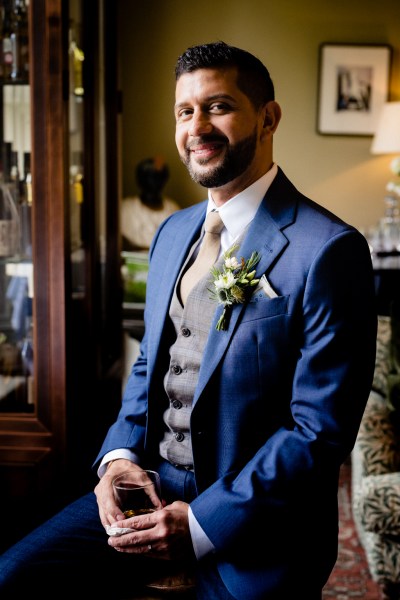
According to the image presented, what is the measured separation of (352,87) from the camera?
5.39m

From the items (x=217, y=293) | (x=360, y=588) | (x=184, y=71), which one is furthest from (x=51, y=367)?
(x=360, y=588)

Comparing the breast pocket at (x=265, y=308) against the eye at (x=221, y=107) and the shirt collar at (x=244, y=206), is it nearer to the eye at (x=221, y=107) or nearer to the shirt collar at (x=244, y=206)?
the shirt collar at (x=244, y=206)

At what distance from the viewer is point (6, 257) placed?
2166mm

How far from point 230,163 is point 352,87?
4.30 metres

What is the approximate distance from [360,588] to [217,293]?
5.20 feet

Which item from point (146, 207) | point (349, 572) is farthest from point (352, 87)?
point (349, 572)

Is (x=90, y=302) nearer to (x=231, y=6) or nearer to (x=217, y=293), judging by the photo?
(x=217, y=293)

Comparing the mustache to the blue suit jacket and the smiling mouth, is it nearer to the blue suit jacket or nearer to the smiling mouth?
the smiling mouth

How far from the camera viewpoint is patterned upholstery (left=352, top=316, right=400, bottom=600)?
207 centimetres

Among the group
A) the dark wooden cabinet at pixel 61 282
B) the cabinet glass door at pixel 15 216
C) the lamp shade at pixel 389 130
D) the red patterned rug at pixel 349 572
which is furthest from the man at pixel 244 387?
the lamp shade at pixel 389 130

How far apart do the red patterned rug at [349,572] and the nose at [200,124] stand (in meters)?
1.73

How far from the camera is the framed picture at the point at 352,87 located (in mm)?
5320

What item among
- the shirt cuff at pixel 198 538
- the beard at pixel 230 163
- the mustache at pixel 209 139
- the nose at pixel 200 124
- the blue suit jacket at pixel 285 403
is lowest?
the shirt cuff at pixel 198 538

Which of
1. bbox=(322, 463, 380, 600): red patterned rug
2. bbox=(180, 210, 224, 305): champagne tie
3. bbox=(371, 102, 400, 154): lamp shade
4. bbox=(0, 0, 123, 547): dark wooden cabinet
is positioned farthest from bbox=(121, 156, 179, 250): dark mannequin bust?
bbox=(180, 210, 224, 305): champagne tie
